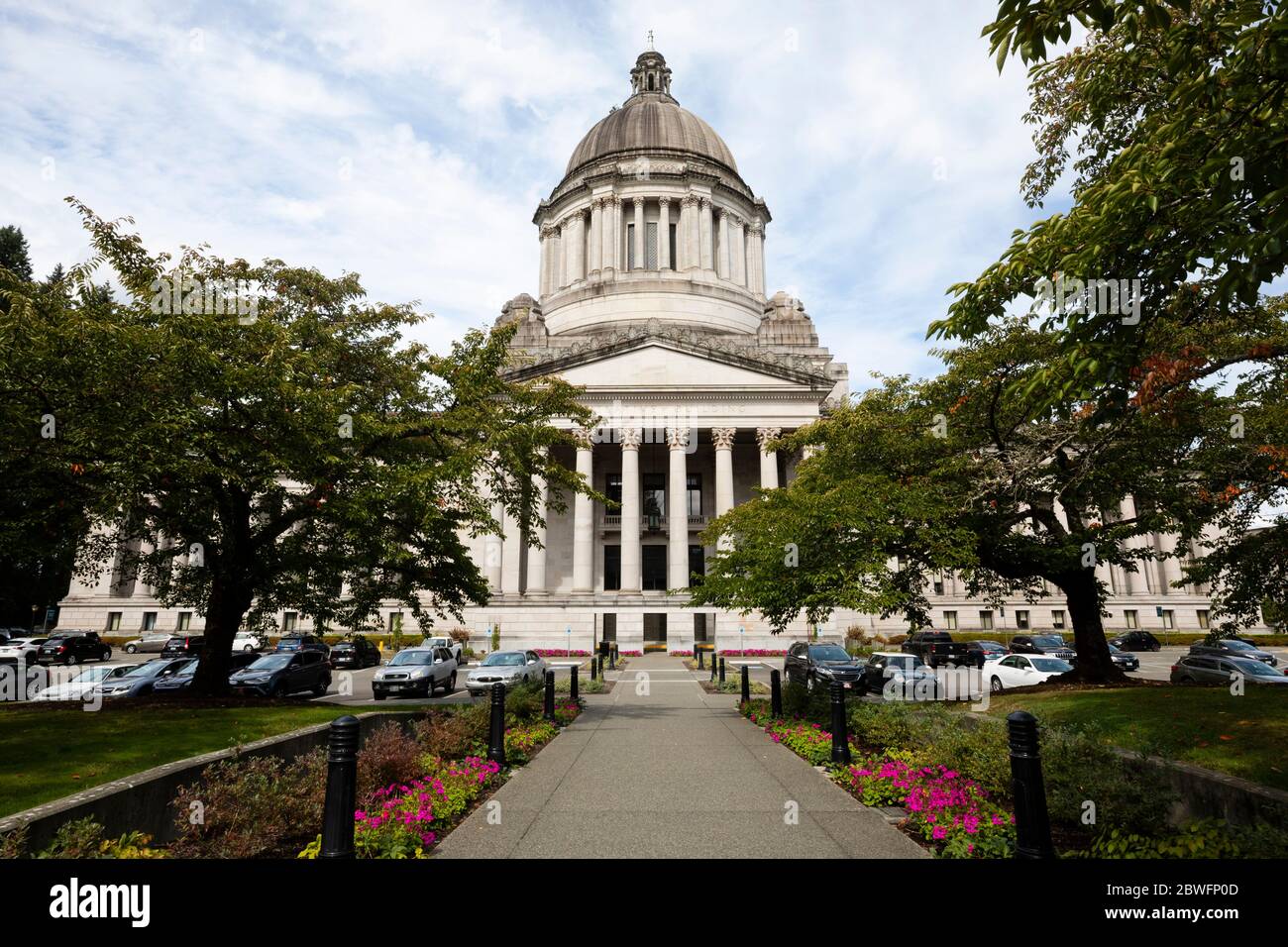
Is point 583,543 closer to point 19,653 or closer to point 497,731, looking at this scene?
point 19,653

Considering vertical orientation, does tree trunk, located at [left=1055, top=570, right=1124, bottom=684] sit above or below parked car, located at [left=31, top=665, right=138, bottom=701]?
above

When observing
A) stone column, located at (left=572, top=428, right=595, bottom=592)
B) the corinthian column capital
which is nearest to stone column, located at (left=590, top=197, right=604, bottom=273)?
stone column, located at (left=572, top=428, right=595, bottom=592)

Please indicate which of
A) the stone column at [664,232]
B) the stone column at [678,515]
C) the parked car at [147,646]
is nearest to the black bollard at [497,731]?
the stone column at [678,515]

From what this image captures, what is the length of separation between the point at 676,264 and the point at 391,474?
53.3 metres

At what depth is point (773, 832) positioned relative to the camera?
24.2 ft

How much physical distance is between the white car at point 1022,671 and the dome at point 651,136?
54.6 metres

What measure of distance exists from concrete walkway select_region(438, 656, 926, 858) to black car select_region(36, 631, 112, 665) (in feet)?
124

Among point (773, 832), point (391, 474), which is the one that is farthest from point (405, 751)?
point (391, 474)

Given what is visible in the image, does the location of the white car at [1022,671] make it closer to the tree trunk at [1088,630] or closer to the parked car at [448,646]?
the tree trunk at [1088,630]

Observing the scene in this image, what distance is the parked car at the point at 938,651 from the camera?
34.1 metres

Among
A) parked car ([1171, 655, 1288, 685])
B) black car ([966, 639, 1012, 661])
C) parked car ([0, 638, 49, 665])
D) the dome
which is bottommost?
black car ([966, 639, 1012, 661])

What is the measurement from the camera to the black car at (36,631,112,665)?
38.1 meters

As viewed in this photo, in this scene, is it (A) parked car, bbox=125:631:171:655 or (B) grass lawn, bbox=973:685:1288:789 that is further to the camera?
(A) parked car, bbox=125:631:171:655

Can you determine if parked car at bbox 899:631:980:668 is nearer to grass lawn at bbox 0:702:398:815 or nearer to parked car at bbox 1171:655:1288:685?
parked car at bbox 1171:655:1288:685
